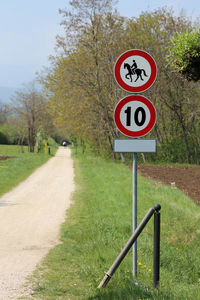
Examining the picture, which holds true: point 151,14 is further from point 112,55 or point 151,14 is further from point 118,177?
point 118,177

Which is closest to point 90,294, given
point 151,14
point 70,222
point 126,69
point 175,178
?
point 126,69

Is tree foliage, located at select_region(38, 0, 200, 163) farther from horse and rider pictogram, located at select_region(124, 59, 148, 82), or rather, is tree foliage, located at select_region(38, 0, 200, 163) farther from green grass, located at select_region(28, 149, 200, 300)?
horse and rider pictogram, located at select_region(124, 59, 148, 82)

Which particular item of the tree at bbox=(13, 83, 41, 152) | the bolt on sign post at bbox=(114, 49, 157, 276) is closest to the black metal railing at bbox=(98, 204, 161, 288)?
the bolt on sign post at bbox=(114, 49, 157, 276)

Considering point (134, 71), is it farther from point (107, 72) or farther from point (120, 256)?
point (107, 72)

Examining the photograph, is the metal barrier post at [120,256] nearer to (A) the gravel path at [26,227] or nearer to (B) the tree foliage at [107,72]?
(A) the gravel path at [26,227]

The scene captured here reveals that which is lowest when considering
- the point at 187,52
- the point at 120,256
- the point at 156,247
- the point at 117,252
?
the point at 117,252

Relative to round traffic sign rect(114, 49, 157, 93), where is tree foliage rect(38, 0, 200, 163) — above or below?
above

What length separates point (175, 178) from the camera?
17.0 m

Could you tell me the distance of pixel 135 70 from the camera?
4934 millimetres

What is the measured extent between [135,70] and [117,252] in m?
2.98

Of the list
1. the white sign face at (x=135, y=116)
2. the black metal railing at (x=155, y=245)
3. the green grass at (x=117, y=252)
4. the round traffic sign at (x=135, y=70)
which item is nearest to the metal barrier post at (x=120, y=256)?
the black metal railing at (x=155, y=245)

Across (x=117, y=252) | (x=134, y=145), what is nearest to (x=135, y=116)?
(x=134, y=145)

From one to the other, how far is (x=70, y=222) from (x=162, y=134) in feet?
72.4

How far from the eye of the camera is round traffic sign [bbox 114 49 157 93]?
489cm
